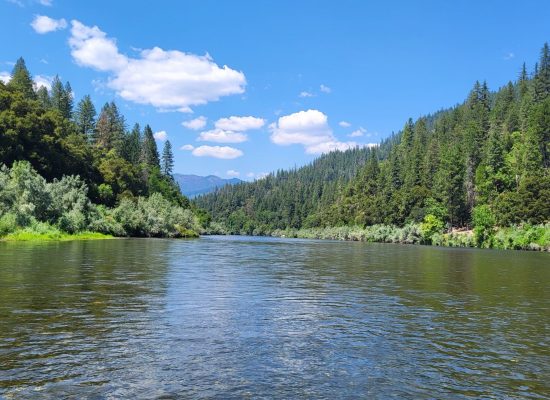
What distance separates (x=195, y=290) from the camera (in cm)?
2384

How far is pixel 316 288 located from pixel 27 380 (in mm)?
18203

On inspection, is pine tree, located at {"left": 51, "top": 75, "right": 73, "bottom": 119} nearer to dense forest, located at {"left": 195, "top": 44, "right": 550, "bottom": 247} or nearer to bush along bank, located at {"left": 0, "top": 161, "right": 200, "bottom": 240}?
bush along bank, located at {"left": 0, "top": 161, "right": 200, "bottom": 240}

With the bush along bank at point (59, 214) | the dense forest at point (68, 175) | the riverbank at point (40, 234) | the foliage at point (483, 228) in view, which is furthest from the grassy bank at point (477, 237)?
the riverbank at point (40, 234)

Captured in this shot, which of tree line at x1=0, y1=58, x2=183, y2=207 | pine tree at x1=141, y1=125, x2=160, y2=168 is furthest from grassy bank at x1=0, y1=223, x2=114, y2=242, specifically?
pine tree at x1=141, y1=125, x2=160, y2=168

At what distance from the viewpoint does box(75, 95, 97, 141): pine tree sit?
541 feet

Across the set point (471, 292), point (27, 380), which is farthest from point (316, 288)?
point (27, 380)

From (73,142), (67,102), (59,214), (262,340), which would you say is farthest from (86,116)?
(262,340)

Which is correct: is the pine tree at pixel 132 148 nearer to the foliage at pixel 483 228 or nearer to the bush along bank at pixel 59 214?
the bush along bank at pixel 59 214

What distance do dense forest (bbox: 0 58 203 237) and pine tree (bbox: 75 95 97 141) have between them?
33 centimetres

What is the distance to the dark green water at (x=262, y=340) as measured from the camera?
1011 cm

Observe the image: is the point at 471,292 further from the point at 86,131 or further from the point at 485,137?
the point at 485,137

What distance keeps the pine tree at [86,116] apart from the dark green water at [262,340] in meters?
151

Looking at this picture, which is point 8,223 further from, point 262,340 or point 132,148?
point 132,148

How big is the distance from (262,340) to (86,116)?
169660 millimetres
